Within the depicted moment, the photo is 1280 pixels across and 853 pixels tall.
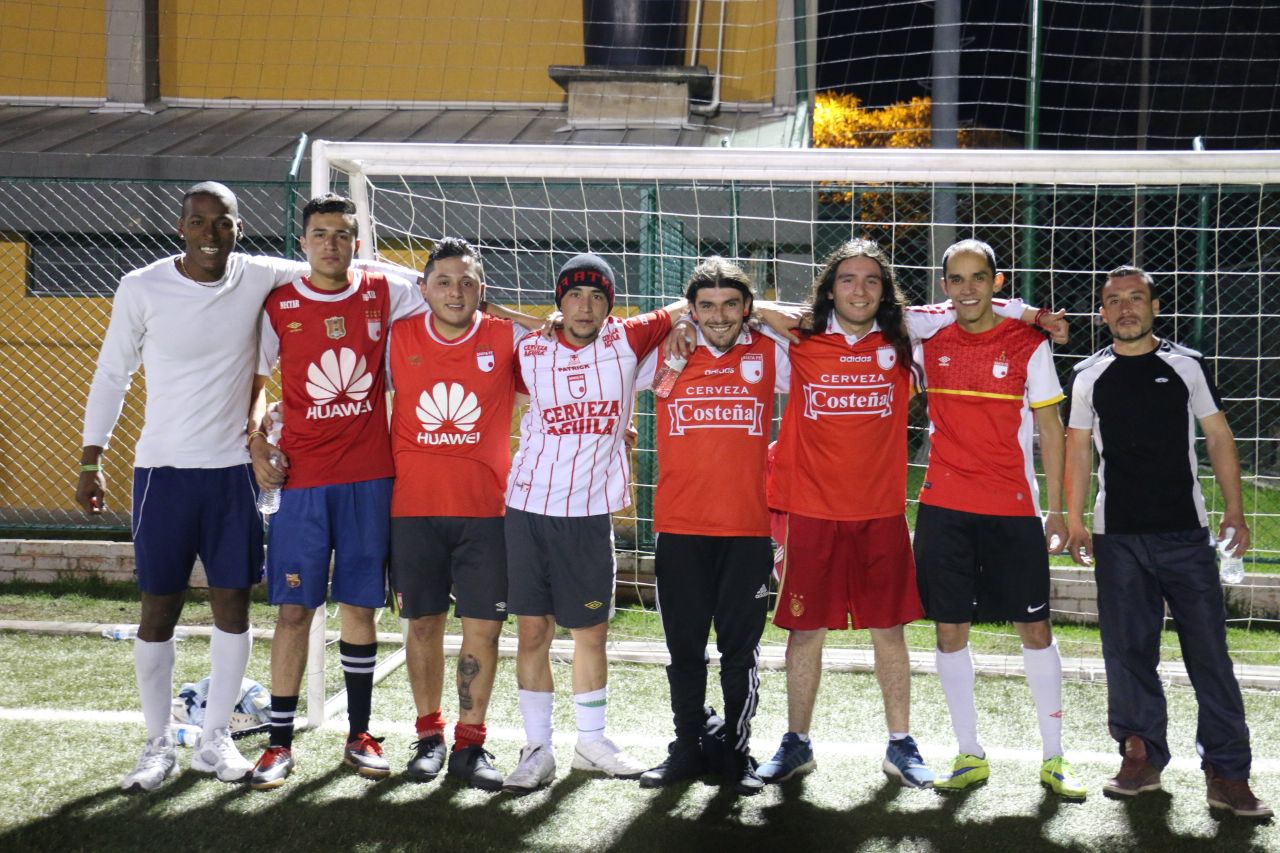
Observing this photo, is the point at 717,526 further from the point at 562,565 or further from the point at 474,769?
the point at 474,769

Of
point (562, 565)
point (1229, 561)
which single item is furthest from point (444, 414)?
point (1229, 561)

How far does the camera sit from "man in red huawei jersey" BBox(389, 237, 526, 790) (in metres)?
3.91

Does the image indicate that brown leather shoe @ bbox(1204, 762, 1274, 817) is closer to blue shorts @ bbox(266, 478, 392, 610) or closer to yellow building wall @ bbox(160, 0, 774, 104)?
blue shorts @ bbox(266, 478, 392, 610)

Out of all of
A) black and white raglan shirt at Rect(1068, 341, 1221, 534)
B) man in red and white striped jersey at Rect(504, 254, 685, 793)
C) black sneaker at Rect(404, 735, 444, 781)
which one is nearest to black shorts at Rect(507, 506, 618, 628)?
man in red and white striped jersey at Rect(504, 254, 685, 793)

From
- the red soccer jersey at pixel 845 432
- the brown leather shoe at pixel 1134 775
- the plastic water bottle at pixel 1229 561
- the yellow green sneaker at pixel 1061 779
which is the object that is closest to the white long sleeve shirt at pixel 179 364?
the red soccer jersey at pixel 845 432

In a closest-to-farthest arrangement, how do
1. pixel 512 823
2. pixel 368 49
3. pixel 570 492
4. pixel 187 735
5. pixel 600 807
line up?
pixel 512 823 < pixel 600 807 < pixel 570 492 < pixel 187 735 < pixel 368 49

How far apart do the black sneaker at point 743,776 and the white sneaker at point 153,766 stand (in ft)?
5.87

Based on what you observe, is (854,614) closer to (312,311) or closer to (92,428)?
(312,311)

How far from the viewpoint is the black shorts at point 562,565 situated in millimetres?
3854

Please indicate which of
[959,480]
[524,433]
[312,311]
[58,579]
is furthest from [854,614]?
[58,579]

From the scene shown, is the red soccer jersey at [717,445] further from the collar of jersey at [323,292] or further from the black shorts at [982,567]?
the collar of jersey at [323,292]

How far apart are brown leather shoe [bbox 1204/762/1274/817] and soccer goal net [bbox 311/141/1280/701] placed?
1.46 m

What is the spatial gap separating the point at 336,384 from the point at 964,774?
93.5 inches

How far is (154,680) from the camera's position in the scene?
13.0 ft
